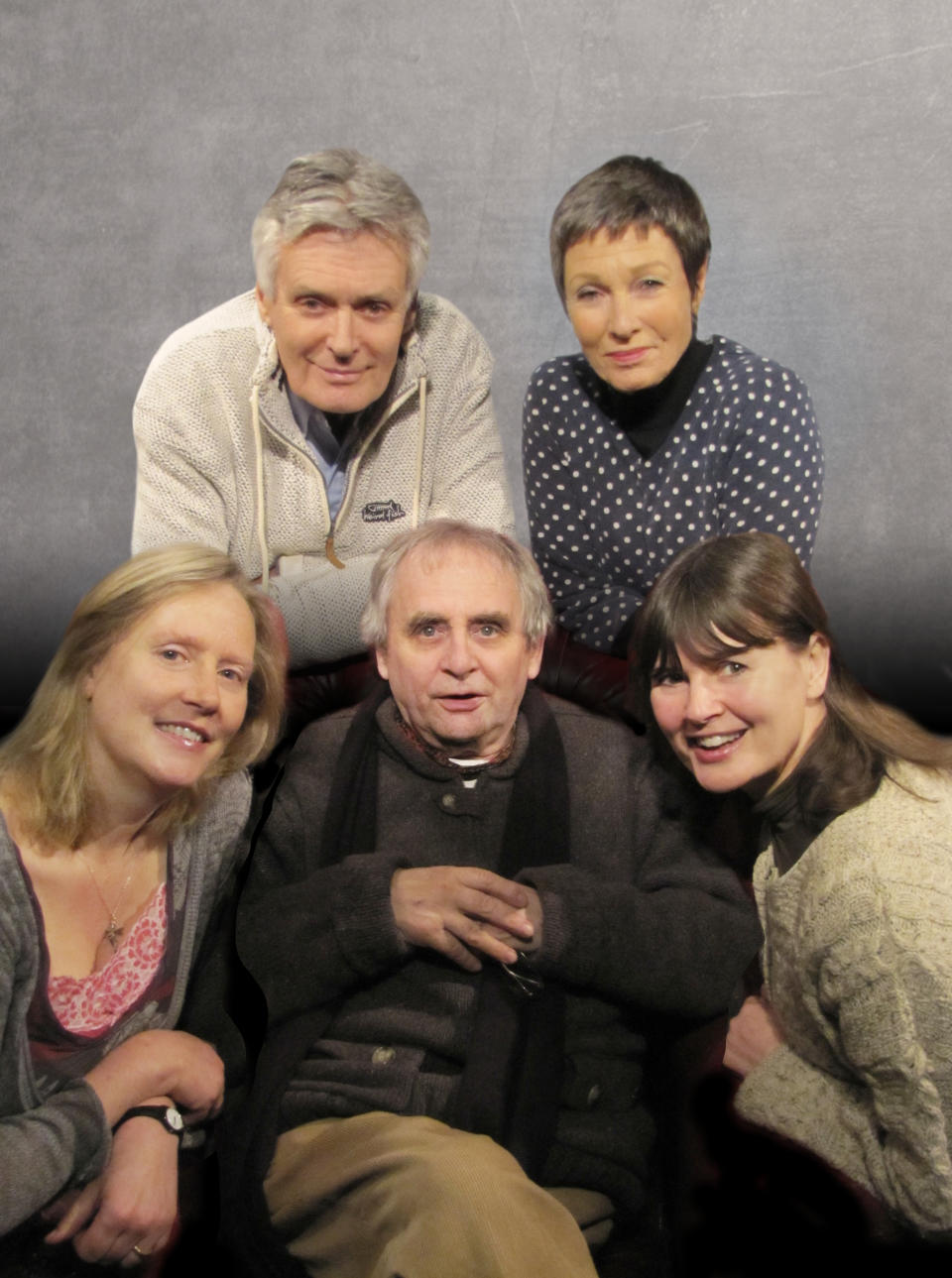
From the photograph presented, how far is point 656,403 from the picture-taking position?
2596mm

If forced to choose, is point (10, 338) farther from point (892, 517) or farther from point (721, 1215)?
point (721, 1215)

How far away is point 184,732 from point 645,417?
1037 millimetres

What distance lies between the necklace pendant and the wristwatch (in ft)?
0.79

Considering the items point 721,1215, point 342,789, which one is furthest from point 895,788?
point 342,789

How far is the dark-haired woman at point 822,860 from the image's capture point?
2.04 metres

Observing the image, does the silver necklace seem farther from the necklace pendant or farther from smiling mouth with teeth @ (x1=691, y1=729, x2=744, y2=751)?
smiling mouth with teeth @ (x1=691, y1=729, x2=744, y2=751)

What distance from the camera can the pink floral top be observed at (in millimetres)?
2070

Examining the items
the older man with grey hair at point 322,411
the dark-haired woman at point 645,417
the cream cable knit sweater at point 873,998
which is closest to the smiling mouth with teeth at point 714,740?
the cream cable knit sweater at point 873,998

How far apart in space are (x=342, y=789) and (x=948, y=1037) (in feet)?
3.26

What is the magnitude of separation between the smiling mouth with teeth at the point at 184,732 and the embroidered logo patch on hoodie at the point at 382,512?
2.09 feet

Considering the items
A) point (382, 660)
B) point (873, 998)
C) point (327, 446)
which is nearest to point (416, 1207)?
point (873, 998)

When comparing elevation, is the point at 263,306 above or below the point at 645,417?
above

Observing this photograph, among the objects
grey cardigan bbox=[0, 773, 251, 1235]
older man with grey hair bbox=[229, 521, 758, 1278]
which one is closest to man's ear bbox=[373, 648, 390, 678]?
older man with grey hair bbox=[229, 521, 758, 1278]

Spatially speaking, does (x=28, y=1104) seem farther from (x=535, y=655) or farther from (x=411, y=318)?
(x=411, y=318)
